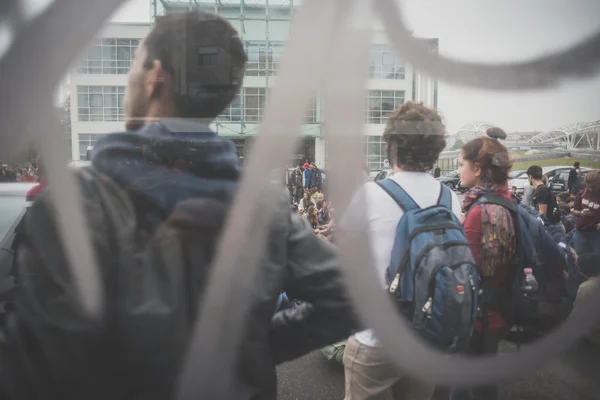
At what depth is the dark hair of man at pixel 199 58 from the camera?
3.51 feet

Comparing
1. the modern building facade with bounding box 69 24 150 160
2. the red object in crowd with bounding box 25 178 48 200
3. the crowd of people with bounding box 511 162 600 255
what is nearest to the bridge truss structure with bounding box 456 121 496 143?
the crowd of people with bounding box 511 162 600 255

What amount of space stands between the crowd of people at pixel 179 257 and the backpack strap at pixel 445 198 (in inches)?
4.9

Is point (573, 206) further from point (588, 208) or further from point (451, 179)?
point (451, 179)

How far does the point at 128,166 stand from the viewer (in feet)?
3.42

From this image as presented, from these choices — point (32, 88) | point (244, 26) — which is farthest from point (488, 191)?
point (32, 88)

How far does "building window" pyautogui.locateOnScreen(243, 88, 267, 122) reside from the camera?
107 cm

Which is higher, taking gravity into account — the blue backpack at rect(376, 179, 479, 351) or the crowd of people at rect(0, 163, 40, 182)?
the crowd of people at rect(0, 163, 40, 182)

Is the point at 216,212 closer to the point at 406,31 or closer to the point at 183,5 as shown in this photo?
the point at 183,5

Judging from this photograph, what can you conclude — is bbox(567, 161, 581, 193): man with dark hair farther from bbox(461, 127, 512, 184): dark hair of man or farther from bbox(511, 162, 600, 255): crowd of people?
bbox(461, 127, 512, 184): dark hair of man

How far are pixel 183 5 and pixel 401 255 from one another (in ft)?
2.66

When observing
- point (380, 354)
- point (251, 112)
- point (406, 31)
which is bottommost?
point (380, 354)

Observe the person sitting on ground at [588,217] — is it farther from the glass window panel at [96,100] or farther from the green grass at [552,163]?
the glass window panel at [96,100]

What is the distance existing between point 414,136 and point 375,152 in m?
0.14

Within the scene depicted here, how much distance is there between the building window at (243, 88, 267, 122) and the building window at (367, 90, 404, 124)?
0.23m
